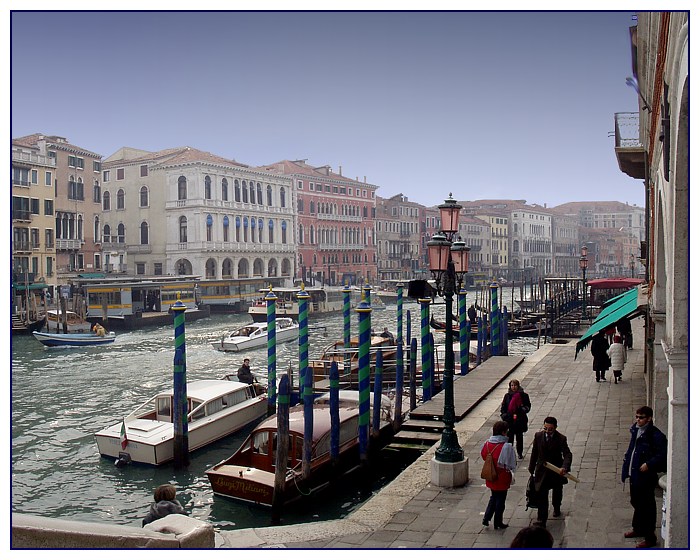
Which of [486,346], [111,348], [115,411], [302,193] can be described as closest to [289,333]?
[111,348]

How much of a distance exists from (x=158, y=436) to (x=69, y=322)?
16.7 meters

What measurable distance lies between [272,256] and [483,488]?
37.7m

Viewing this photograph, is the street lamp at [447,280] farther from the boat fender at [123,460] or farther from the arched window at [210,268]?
the arched window at [210,268]

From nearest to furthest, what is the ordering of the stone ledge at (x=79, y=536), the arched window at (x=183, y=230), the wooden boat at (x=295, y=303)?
the stone ledge at (x=79, y=536) → the wooden boat at (x=295, y=303) → the arched window at (x=183, y=230)

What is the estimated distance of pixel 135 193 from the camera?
129 feet

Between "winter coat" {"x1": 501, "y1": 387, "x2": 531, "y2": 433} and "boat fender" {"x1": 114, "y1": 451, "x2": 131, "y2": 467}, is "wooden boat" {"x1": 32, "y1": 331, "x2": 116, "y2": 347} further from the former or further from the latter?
"winter coat" {"x1": 501, "y1": 387, "x2": 531, "y2": 433}

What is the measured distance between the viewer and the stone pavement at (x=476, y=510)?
4855 mm

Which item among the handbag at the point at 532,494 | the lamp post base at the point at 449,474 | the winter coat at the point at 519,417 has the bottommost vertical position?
the lamp post base at the point at 449,474

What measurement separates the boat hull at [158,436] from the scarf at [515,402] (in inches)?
163

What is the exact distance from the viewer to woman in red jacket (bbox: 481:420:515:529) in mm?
4906

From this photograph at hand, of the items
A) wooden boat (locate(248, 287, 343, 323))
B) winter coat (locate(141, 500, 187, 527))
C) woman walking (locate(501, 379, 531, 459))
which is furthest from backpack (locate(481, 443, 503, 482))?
wooden boat (locate(248, 287, 343, 323))

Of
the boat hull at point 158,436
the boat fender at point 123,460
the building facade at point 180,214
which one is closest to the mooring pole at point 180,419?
the boat hull at point 158,436

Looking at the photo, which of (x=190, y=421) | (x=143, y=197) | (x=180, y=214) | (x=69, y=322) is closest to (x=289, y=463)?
(x=190, y=421)

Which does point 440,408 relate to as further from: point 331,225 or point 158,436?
point 331,225
